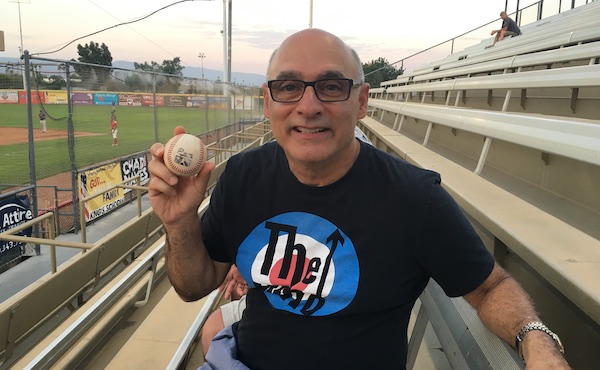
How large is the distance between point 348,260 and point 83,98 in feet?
29.4

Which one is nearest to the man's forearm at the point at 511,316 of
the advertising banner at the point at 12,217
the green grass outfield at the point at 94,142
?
the advertising banner at the point at 12,217

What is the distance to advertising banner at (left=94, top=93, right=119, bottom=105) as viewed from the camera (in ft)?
28.9

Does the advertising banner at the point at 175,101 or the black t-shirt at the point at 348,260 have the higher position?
the advertising banner at the point at 175,101

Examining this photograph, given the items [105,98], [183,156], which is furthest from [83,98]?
[183,156]

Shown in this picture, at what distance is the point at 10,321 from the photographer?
3018 mm

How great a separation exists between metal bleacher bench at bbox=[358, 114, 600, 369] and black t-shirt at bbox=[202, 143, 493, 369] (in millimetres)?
159

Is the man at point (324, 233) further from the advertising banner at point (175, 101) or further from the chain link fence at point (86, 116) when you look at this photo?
the advertising banner at point (175, 101)

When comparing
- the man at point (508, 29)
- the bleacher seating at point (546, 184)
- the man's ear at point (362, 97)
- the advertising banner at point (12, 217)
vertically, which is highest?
the man at point (508, 29)

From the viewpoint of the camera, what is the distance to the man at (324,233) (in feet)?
4.58

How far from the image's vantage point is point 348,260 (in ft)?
4.68

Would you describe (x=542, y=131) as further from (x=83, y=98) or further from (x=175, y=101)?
(x=175, y=101)

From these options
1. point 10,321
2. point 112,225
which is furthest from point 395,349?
point 112,225

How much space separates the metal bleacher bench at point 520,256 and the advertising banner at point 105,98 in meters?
8.42

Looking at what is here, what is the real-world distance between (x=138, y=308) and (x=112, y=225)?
15.9ft
